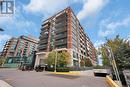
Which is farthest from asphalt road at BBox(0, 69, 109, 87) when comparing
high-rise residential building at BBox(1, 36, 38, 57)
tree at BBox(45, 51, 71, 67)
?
high-rise residential building at BBox(1, 36, 38, 57)

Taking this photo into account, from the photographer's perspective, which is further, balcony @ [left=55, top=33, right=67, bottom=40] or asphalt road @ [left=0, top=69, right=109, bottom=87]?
balcony @ [left=55, top=33, right=67, bottom=40]

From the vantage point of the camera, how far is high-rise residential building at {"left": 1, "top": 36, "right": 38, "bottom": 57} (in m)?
124

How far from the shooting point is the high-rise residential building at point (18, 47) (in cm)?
12369

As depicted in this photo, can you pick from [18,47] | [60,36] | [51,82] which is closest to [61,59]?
[60,36]

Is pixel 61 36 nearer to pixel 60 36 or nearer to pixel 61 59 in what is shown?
pixel 60 36

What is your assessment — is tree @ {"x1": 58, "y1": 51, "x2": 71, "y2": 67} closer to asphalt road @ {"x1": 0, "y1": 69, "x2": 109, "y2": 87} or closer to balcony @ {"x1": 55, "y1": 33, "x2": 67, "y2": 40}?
balcony @ {"x1": 55, "y1": 33, "x2": 67, "y2": 40}

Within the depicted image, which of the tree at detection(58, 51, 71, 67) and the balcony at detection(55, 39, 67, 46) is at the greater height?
the balcony at detection(55, 39, 67, 46)

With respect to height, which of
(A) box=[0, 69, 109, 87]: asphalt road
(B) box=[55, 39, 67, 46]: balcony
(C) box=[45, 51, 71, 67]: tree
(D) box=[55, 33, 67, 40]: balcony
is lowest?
(A) box=[0, 69, 109, 87]: asphalt road

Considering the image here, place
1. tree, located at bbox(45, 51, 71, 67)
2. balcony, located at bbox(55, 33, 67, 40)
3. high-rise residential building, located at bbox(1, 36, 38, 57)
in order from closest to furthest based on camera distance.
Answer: tree, located at bbox(45, 51, 71, 67) < balcony, located at bbox(55, 33, 67, 40) < high-rise residential building, located at bbox(1, 36, 38, 57)

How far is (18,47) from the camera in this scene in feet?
407

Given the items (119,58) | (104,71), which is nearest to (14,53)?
(104,71)

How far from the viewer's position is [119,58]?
2169 cm

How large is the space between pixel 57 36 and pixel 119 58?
156 feet

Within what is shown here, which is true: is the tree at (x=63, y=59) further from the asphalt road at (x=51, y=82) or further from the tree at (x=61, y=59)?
the asphalt road at (x=51, y=82)
